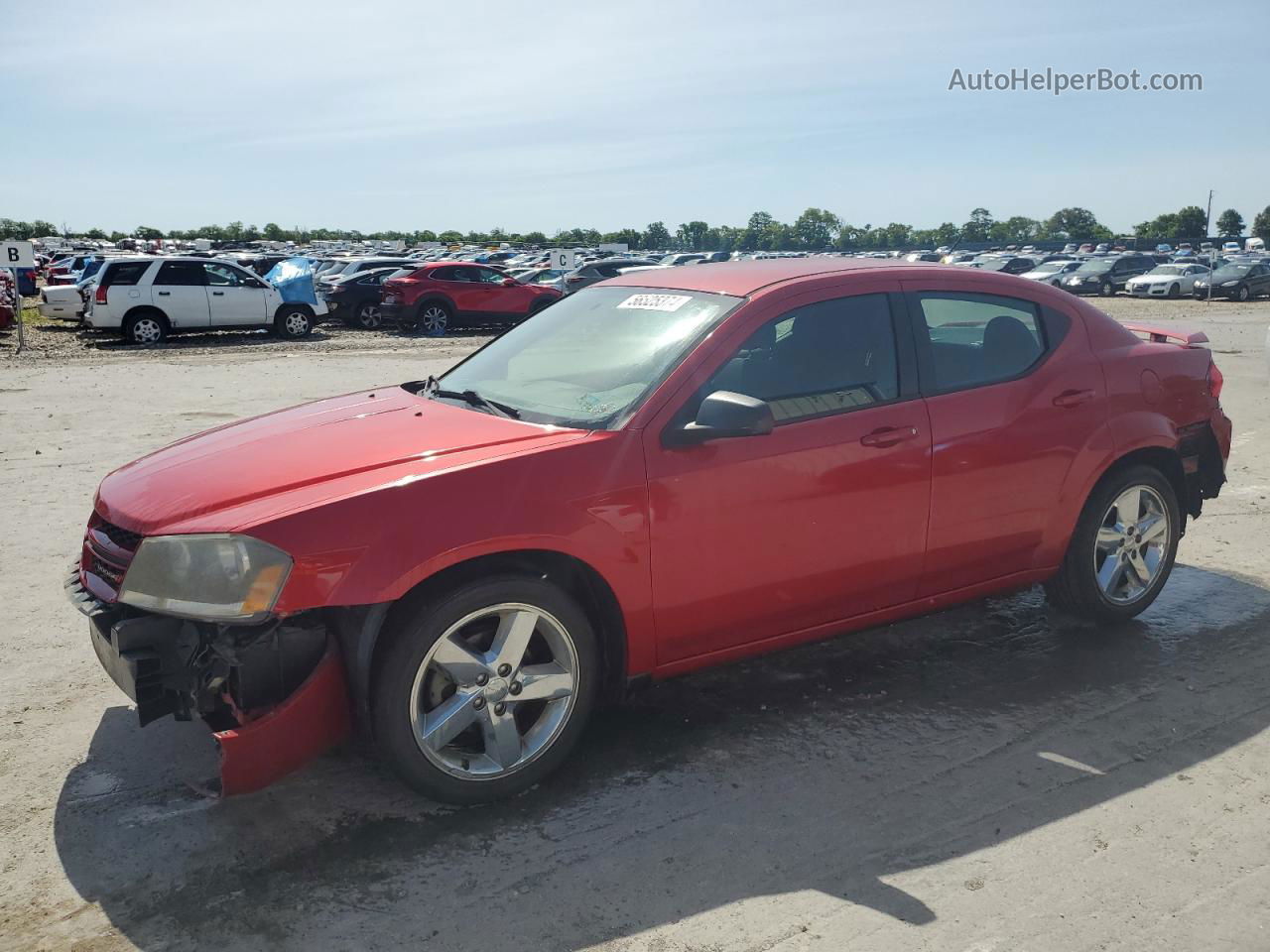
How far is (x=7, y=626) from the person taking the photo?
5090 mm

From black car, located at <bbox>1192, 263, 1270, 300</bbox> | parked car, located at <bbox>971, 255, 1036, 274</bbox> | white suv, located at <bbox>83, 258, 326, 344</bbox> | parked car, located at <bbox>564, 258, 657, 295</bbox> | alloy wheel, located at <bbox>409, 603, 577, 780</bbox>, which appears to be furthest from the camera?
parked car, located at <bbox>971, 255, 1036, 274</bbox>

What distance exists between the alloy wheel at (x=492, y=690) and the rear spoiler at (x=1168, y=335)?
347 cm

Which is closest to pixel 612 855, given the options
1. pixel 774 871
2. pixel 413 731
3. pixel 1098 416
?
pixel 774 871

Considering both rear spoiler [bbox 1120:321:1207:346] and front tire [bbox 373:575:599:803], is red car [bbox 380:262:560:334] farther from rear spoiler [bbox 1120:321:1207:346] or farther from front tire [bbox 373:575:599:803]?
front tire [bbox 373:575:599:803]

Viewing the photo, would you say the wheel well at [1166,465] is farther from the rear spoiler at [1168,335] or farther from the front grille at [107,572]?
the front grille at [107,572]

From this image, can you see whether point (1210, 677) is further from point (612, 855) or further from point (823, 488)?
point (612, 855)

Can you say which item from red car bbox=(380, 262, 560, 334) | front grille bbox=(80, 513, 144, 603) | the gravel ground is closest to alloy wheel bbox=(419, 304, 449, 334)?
red car bbox=(380, 262, 560, 334)

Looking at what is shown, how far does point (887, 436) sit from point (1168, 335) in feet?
7.54

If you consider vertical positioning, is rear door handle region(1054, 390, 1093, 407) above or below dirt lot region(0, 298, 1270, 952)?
above

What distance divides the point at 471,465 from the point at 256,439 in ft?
3.56

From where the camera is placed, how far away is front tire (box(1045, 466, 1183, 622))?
4895 mm

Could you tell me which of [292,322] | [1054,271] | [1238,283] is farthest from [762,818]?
[1054,271]

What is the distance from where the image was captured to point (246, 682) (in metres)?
3.27

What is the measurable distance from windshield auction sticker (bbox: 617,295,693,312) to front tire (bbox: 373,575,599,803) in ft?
4.41
